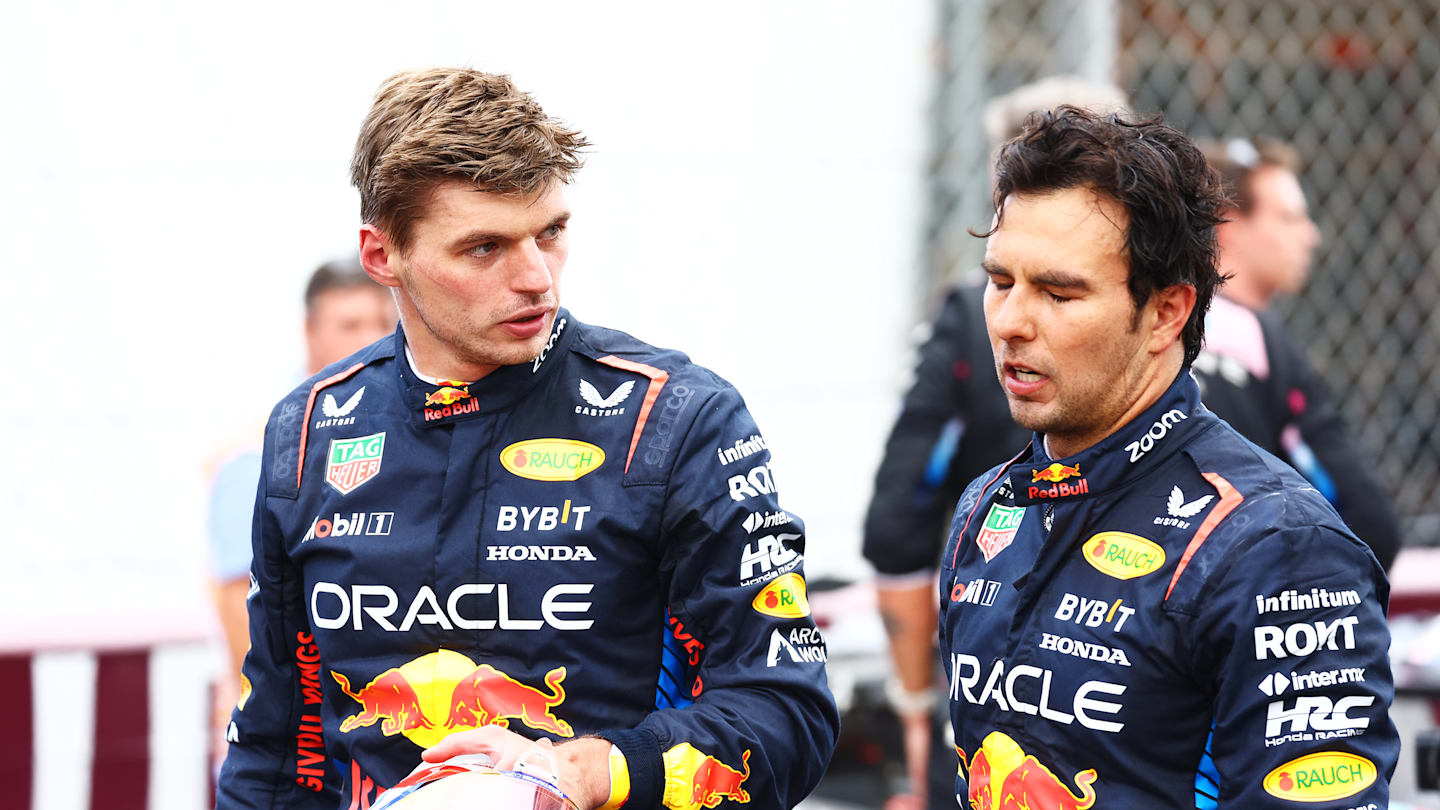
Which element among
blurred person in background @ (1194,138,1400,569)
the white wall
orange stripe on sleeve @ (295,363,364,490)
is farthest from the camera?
the white wall

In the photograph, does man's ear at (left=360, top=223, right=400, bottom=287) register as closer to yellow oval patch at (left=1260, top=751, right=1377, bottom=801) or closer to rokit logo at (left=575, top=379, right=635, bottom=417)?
rokit logo at (left=575, top=379, right=635, bottom=417)

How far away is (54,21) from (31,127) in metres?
0.29

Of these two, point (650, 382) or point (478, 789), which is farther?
point (650, 382)

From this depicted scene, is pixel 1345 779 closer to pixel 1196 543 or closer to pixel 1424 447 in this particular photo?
pixel 1196 543

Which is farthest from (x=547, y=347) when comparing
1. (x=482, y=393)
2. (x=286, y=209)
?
(x=286, y=209)

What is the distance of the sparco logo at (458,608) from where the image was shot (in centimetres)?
201

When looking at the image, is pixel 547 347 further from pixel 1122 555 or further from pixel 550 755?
pixel 1122 555

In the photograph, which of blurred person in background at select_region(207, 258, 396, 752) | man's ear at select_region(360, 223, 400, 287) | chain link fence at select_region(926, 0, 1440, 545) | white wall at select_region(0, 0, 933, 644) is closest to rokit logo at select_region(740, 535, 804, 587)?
man's ear at select_region(360, 223, 400, 287)

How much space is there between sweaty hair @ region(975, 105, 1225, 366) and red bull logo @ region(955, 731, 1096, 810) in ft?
1.72

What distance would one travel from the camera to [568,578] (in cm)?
202

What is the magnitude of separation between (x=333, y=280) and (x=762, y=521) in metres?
2.10

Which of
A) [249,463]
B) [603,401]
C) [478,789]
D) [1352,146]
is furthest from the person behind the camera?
[1352,146]

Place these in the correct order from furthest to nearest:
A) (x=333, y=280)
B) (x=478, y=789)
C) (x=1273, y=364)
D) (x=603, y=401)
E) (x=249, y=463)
A: (x=333, y=280), (x=249, y=463), (x=1273, y=364), (x=603, y=401), (x=478, y=789)

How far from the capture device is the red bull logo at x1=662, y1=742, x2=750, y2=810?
1.90m
